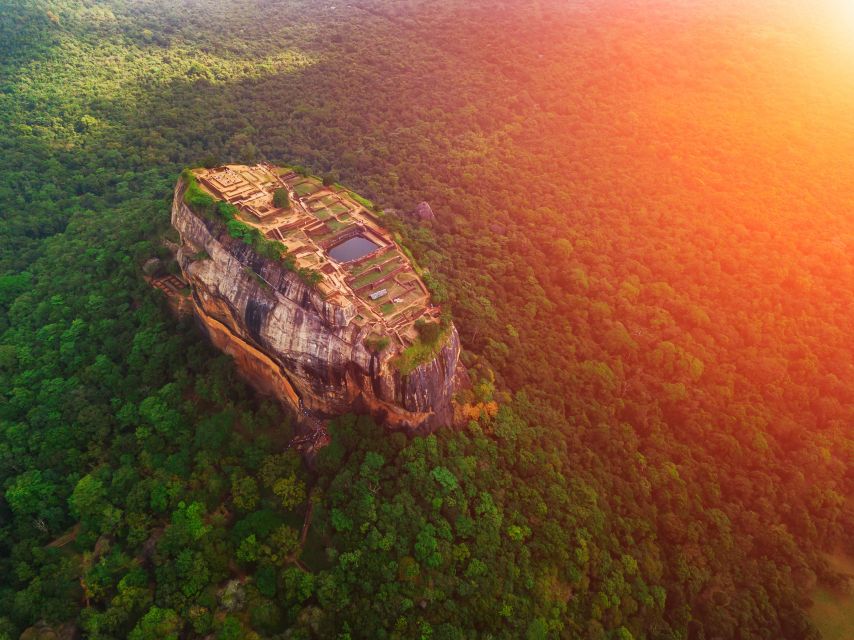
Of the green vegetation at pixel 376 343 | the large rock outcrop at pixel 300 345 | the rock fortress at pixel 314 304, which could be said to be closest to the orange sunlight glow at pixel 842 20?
the rock fortress at pixel 314 304

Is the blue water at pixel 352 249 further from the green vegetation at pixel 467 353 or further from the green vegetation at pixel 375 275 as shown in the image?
the green vegetation at pixel 467 353

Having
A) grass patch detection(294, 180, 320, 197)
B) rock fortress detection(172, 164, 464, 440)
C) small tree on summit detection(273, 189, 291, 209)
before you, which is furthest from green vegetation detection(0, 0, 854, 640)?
small tree on summit detection(273, 189, 291, 209)

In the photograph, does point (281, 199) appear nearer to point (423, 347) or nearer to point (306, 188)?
point (306, 188)

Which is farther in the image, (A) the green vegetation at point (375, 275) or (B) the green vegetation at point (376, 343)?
(A) the green vegetation at point (375, 275)

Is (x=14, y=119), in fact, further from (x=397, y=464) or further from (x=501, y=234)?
(x=397, y=464)

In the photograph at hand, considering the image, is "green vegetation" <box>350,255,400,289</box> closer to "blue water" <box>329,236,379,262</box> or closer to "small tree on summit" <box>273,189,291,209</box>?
"blue water" <box>329,236,379,262</box>

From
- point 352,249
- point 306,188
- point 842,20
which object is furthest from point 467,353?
point 842,20
